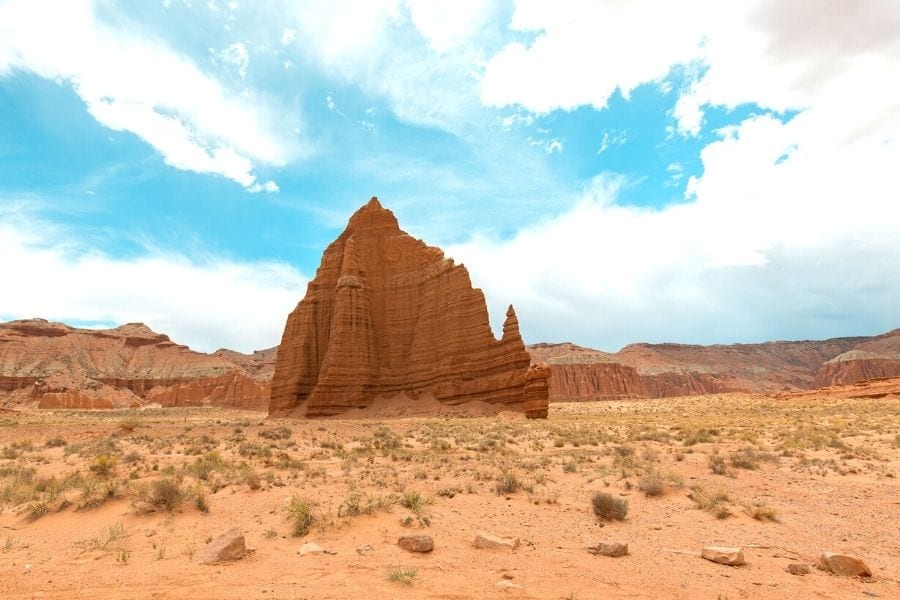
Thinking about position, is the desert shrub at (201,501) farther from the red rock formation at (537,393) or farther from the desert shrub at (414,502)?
the red rock formation at (537,393)

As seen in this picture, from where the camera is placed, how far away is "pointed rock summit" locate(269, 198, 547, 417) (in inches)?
1853

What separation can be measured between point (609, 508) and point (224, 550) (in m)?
6.40

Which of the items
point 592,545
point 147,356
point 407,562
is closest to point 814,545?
point 592,545

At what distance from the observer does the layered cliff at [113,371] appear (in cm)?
9494

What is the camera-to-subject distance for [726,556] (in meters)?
7.00

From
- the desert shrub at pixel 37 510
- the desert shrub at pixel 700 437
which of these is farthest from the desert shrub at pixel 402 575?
the desert shrub at pixel 700 437

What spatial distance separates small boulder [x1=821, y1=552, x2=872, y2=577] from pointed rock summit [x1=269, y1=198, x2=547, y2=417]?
36.1 metres

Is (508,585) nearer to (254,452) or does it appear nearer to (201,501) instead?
(201,501)

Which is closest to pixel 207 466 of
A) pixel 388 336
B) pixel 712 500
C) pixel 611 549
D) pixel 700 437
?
pixel 611 549

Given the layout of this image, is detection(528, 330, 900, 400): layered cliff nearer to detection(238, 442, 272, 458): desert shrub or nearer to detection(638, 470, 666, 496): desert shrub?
detection(238, 442, 272, 458): desert shrub

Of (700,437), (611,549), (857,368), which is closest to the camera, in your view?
(611,549)

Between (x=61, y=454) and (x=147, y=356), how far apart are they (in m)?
135

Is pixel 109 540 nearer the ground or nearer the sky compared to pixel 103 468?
nearer the ground

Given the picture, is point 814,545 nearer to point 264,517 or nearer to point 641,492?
point 641,492
